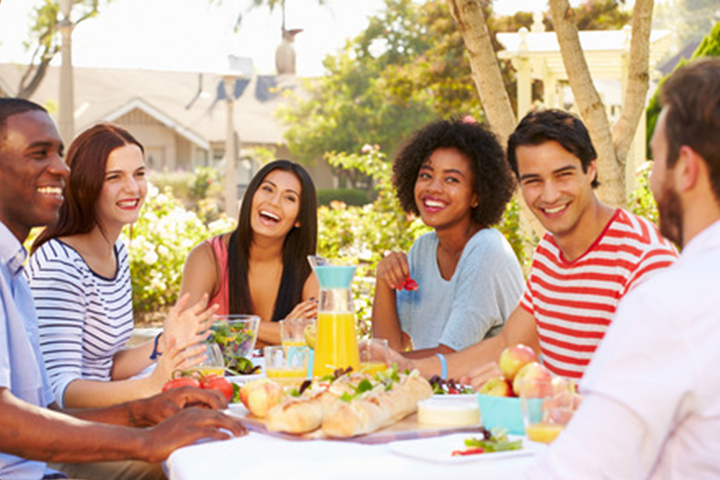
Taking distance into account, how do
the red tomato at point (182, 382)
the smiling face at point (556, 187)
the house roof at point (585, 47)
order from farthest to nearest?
the house roof at point (585, 47)
the smiling face at point (556, 187)
the red tomato at point (182, 382)

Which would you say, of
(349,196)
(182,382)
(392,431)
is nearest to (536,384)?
(392,431)

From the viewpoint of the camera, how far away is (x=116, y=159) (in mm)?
4043

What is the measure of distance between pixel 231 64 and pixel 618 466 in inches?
588

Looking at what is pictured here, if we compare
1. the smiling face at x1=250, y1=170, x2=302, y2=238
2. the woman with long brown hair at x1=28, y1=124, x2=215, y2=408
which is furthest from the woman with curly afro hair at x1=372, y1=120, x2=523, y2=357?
the woman with long brown hair at x1=28, y1=124, x2=215, y2=408

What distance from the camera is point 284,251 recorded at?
4.80m

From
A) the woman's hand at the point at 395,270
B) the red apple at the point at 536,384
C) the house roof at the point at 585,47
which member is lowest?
the red apple at the point at 536,384

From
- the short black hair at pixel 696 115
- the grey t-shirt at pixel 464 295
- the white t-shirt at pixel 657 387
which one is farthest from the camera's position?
the grey t-shirt at pixel 464 295

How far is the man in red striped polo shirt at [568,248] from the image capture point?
3432 millimetres

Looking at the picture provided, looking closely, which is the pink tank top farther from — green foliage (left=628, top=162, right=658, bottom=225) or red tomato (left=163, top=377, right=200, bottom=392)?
green foliage (left=628, top=162, right=658, bottom=225)

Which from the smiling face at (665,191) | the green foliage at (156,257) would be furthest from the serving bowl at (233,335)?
the green foliage at (156,257)

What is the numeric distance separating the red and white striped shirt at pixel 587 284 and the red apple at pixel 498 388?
104 centimetres

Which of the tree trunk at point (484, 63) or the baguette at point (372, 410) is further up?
the tree trunk at point (484, 63)

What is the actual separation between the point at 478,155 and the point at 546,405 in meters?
2.51

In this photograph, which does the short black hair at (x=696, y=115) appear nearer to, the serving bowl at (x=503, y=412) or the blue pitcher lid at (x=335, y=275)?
the serving bowl at (x=503, y=412)
